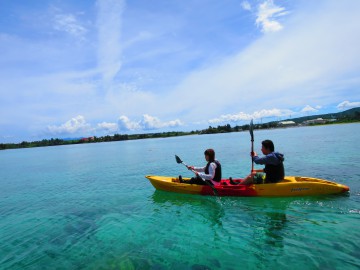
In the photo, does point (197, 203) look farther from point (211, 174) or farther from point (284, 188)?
point (284, 188)

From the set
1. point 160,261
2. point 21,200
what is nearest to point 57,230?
point 160,261

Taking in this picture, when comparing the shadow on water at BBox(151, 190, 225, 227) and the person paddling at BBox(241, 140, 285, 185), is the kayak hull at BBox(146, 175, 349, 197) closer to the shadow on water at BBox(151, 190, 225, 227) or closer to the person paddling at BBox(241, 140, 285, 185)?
the person paddling at BBox(241, 140, 285, 185)

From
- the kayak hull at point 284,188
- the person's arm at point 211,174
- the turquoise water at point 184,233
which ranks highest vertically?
the person's arm at point 211,174

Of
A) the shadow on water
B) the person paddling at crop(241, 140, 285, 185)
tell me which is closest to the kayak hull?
the person paddling at crop(241, 140, 285, 185)

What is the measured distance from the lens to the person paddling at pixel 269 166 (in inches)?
435

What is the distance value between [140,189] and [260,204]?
7951 millimetres

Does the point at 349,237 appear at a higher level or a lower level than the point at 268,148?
lower

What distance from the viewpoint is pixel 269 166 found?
11.5 meters

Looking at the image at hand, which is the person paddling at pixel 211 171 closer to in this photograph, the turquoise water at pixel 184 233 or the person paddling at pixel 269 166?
the turquoise water at pixel 184 233

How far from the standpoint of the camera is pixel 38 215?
12.7 meters

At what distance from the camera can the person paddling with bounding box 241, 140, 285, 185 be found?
11.1 meters

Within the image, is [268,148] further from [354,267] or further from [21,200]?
[21,200]

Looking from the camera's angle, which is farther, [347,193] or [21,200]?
[21,200]

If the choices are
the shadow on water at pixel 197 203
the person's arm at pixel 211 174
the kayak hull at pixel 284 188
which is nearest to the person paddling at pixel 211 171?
the person's arm at pixel 211 174
